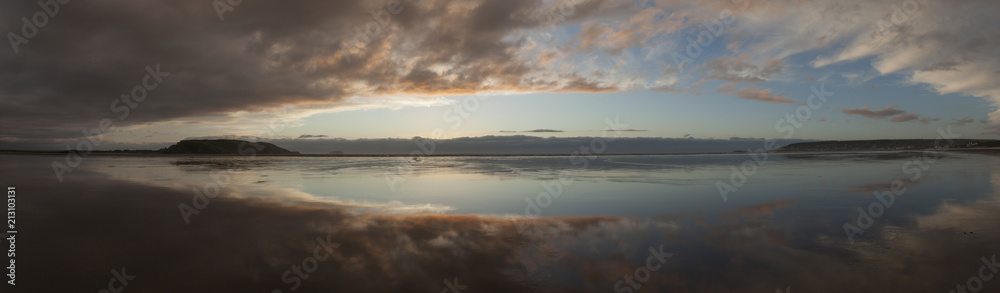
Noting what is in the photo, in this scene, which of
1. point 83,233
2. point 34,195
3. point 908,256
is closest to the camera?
point 908,256

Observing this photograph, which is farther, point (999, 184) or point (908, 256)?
point (999, 184)

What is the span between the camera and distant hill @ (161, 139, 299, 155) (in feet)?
333

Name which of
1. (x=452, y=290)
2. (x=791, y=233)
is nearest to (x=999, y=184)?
(x=791, y=233)

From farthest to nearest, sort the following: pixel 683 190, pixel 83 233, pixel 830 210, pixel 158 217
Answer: pixel 683 190 < pixel 830 210 < pixel 158 217 < pixel 83 233

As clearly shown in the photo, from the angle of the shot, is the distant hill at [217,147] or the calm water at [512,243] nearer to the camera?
the calm water at [512,243]

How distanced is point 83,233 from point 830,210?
18.4 m

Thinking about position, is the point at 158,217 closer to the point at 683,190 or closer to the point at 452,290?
the point at 452,290

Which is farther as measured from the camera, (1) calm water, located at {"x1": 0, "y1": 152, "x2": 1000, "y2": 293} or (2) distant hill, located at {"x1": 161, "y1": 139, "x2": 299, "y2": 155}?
(2) distant hill, located at {"x1": 161, "y1": 139, "x2": 299, "y2": 155}

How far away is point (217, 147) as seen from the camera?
110250 mm

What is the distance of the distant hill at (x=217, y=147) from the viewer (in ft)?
333

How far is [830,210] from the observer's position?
1180cm

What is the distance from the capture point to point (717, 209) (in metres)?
12.2

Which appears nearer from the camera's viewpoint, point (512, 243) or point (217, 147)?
point (512, 243)

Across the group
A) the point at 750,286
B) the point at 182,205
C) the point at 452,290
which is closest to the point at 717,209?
the point at 750,286
